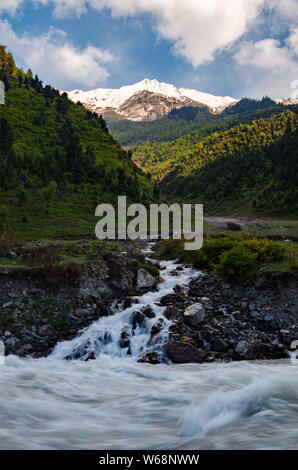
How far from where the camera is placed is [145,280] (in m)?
17.3

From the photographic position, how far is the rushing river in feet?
18.8

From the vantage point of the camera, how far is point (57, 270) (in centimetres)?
1535

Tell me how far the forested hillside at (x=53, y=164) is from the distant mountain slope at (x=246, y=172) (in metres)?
42.2

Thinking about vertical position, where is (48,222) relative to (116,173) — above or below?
below

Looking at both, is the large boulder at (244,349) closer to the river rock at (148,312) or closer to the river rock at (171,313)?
the river rock at (171,313)

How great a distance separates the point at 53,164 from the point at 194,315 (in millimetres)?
63980

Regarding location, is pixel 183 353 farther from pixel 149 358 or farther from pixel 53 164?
pixel 53 164

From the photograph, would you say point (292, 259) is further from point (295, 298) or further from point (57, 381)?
point (57, 381)

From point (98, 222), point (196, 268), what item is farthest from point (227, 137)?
point (196, 268)

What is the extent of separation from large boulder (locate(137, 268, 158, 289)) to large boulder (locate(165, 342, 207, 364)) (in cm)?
634

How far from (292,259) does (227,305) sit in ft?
16.6

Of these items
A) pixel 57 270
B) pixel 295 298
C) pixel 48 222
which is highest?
pixel 48 222
